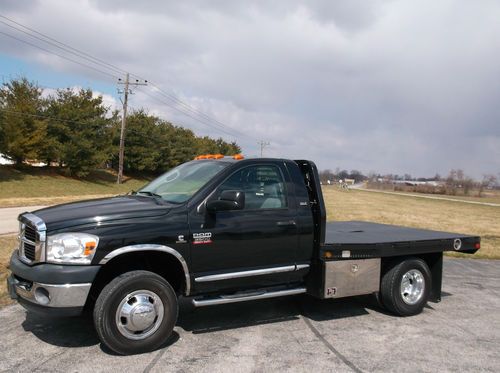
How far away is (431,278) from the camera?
21.7 feet

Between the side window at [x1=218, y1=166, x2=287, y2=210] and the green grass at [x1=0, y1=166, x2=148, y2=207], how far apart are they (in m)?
19.2

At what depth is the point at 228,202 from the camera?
16.1 ft

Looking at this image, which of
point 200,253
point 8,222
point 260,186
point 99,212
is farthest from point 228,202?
point 8,222

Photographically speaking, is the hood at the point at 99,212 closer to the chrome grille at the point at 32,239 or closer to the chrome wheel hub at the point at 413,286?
the chrome grille at the point at 32,239

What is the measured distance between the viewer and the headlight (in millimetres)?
4352

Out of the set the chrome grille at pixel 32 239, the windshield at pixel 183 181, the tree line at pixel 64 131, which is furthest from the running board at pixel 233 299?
the tree line at pixel 64 131

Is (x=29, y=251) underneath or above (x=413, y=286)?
above

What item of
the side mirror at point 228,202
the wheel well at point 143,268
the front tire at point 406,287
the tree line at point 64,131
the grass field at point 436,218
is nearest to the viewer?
the wheel well at point 143,268

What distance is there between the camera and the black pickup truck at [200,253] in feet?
14.4

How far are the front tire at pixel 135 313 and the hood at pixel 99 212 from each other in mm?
568

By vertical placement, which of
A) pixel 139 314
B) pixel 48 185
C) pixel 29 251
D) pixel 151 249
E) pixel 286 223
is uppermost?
pixel 286 223

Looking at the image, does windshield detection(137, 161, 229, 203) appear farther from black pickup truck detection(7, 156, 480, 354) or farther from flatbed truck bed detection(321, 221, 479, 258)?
flatbed truck bed detection(321, 221, 479, 258)

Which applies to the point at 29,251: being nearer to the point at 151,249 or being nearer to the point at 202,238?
the point at 151,249

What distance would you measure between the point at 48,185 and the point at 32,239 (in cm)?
3182
